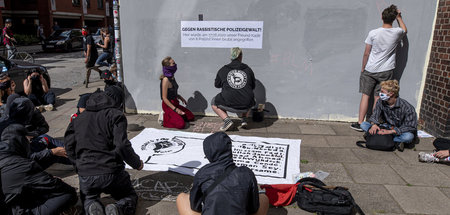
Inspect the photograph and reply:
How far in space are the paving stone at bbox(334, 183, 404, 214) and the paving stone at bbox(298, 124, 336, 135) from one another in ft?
6.56

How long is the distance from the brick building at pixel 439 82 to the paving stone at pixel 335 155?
1763 mm

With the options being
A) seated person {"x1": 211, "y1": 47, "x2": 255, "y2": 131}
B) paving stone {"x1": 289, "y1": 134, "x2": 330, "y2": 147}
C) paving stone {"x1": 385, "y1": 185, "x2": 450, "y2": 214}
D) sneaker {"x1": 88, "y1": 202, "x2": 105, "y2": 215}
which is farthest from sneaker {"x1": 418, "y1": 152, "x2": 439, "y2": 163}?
sneaker {"x1": 88, "y1": 202, "x2": 105, "y2": 215}

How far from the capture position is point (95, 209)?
Result: 300 centimetres

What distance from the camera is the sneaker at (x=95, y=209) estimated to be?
298 cm

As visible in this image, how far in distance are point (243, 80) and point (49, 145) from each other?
315cm

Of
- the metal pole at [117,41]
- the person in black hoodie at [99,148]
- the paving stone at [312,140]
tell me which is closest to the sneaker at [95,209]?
the person in black hoodie at [99,148]

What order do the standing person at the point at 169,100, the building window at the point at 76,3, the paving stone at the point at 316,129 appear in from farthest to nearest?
the building window at the point at 76,3 → the standing person at the point at 169,100 → the paving stone at the point at 316,129

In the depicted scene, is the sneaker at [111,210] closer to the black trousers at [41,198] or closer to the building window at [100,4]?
the black trousers at [41,198]

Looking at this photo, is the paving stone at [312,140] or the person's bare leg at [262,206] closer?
the person's bare leg at [262,206]

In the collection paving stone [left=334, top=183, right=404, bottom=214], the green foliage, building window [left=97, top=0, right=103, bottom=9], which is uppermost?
building window [left=97, top=0, right=103, bottom=9]

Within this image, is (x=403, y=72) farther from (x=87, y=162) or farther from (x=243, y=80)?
(x=87, y=162)

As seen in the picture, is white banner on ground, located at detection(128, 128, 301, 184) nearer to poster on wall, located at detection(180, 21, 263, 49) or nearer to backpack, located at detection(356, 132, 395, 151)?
backpack, located at detection(356, 132, 395, 151)

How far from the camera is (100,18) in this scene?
37969 millimetres

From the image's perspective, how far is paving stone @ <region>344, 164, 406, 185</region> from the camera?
13.0 feet
